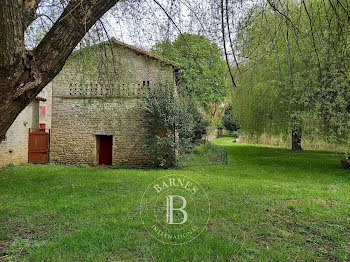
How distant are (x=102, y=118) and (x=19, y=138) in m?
3.75

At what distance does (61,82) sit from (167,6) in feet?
33.5

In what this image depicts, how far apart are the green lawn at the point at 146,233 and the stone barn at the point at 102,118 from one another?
389 centimetres

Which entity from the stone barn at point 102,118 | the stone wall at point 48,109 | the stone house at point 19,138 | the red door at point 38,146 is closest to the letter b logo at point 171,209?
the stone barn at point 102,118

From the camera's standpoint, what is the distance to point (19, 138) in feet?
36.9

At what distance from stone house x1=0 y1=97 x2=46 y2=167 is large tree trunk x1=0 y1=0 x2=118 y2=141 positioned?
961cm

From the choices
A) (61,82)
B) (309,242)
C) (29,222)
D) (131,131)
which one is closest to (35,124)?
(61,82)

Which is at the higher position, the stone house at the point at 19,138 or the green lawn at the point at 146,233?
the stone house at the point at 19,138

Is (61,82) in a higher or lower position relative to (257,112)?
higher

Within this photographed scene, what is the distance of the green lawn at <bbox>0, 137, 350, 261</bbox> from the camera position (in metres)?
3.23

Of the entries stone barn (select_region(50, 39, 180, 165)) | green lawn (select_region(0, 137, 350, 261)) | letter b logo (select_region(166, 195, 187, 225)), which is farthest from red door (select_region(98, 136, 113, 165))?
letter b logo (select_region(166, 195, 187, 225))

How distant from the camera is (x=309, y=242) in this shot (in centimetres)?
367

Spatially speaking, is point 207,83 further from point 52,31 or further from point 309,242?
point 309,242

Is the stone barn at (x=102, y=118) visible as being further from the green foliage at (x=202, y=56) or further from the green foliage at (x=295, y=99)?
the green foliage at (x=202, y=56)

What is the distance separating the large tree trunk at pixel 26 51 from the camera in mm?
1987
